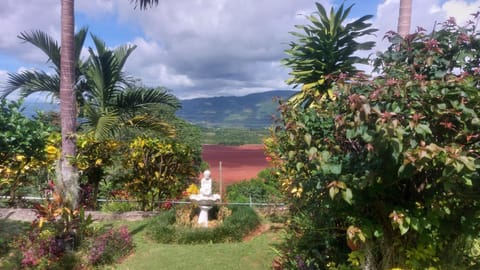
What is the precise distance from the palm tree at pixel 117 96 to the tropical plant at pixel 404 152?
412cm

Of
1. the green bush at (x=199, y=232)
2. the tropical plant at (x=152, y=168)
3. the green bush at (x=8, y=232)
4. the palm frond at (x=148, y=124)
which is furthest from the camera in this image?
the tropical plant at (x=152, y=168)

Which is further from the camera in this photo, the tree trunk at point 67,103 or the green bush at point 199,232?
the green bush at point 199,232

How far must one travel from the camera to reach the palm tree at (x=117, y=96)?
20.5 feet

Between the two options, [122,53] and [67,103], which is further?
[122,53]

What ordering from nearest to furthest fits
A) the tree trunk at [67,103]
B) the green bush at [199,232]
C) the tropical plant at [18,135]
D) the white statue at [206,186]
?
the tropical plant at [18,135], the tree trunk at [67,103], the green bush at [199,232], the white statue at [206,186]

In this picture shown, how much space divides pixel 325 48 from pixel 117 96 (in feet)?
12.8

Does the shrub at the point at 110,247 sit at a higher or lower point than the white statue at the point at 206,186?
lower

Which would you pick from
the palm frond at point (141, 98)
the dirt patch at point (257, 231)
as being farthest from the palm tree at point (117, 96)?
Result: the dirt patch at point (257, 231)

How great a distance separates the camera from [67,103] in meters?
4.85

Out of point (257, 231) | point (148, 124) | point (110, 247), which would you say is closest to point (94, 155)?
point (148, 124)

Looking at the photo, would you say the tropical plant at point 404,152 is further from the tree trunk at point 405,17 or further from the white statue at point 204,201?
the white statue at point 204,201

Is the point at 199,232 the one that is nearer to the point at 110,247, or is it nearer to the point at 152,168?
the point at 110,247

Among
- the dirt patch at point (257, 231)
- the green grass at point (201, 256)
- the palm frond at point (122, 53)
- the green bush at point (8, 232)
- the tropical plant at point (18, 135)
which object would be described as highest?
the palm frond at point (122, 53)

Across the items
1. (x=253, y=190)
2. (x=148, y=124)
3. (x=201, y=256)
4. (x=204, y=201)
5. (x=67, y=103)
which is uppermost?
(x=67, y=103)
